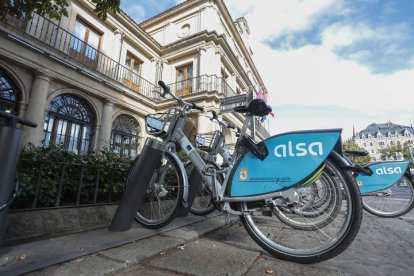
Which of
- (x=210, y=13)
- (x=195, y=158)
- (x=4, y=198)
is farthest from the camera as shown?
(x=210, y=13)

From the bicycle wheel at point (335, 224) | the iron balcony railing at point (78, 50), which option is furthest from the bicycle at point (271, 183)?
the iron balcony railing at point (78, 50)

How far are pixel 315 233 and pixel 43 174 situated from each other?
264 cm

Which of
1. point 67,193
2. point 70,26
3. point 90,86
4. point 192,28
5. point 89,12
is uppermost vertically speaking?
point 192,28

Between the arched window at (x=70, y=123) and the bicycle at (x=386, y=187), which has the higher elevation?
the arched window at (x=70, y=123)

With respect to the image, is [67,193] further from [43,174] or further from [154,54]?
[154,54]

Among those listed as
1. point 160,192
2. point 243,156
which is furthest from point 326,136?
point 160,192

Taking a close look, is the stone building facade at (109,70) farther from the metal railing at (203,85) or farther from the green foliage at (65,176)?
the green foliage at (65,176)

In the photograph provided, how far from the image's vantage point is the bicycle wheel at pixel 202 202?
10.9 ft

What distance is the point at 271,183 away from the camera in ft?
5.73

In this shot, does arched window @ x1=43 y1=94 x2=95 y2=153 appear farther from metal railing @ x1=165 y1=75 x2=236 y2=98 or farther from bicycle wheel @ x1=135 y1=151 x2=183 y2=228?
bicycle wheel @ x1=135 y1=151 x2=183 y2=228

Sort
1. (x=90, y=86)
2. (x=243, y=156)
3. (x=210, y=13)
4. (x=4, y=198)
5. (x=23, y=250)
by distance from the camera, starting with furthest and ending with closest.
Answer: (x=210, y=13)
(x=90, y=86)
(x=243, y=156)
(x=23, y=250)
(x=4, y=198)

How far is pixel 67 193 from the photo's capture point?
2498 millimetres

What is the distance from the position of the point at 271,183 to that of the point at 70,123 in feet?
33.7

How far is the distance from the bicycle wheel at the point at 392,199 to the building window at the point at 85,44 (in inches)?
457
